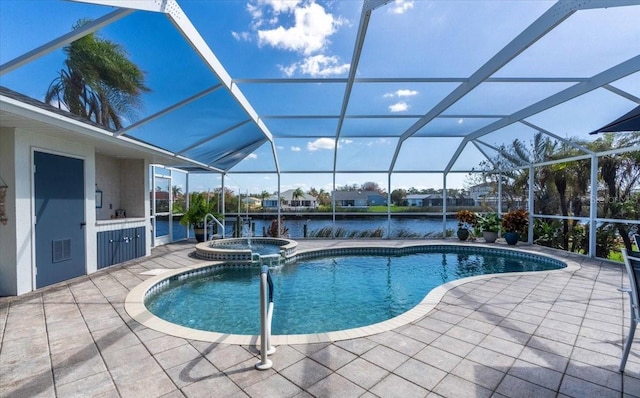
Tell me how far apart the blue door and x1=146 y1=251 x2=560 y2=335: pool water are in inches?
70.8

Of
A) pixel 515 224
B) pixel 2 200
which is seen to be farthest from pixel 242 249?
pixel 515 224

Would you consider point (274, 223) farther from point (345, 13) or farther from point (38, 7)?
point (38, 7)

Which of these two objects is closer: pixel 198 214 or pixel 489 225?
pixel 198 214

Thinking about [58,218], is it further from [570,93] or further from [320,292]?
[570,93]

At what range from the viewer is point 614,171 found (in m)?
9.12

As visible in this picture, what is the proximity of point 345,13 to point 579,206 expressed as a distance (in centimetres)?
1018

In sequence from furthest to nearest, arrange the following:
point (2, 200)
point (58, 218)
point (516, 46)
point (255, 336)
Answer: point (58, 218), point (516, 46), point (2, 200), point (255, 336)

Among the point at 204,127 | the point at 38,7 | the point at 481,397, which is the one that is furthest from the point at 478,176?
the point at 38,7

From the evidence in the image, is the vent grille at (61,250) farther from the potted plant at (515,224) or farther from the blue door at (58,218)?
the potted plant at (515,224)

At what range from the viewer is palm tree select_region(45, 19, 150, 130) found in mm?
3697

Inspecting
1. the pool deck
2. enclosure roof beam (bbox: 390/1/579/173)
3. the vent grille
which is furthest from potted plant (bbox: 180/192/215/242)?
enclosure roof beam (bbox: 390/1/579/173)

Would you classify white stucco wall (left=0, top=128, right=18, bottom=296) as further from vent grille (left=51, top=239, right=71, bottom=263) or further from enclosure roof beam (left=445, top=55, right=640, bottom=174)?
enclosure roof beam (left=445, top=55, right=640, bottom=174)

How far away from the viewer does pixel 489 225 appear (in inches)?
412

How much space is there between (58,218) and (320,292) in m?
4.86
